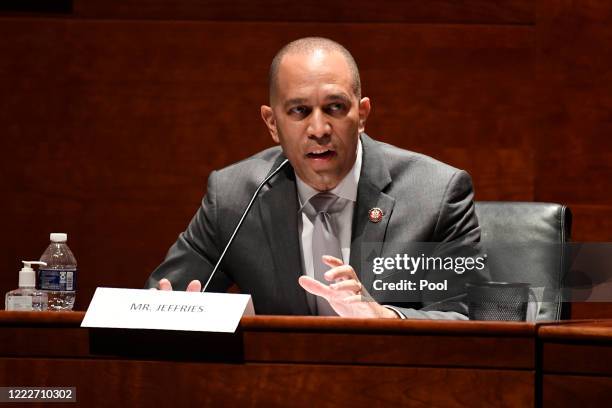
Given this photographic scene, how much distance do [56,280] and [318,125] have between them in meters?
0.73

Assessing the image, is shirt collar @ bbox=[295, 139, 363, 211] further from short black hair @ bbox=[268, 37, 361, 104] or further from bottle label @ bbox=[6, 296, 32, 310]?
bottle label @ bbox=[6, 296, 32, 310]

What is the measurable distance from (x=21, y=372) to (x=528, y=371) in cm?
87

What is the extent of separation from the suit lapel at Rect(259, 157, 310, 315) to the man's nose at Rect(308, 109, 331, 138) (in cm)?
18

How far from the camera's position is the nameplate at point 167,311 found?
1.79m

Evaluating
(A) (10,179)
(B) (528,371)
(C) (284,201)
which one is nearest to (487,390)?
(B) (528,371)

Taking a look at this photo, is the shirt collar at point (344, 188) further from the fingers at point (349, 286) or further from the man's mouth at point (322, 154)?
the fingers at point (349, 286)

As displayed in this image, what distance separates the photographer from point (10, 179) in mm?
3760

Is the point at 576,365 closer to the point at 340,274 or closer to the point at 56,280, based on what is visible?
the point at 340,274

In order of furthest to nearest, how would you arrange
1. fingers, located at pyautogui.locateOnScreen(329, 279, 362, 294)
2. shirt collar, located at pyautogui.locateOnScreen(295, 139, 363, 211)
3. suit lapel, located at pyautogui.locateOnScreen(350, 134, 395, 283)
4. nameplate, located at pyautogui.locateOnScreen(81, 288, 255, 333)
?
1. shirt collar, located at pyautogui.locateOnScreen(295, 139, 363, 211)
2. suit lapel, located at pyautogui.locateOnScreen(350, 134, 395, 283)
3. fingers, located at pyautogui.locateOnScreen(329, 279, 362, 294)
4. nameplate, located at pyautogui.locateOnScreen(81, 288, 255, 333)

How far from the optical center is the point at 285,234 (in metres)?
2.62

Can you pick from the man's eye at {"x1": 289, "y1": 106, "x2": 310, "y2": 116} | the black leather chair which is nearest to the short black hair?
the man's eye at {"x1": 289, "y1": 106, "x2": 310, "y2": 116}

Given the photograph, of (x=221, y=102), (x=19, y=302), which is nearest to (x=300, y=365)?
(x=19, y=302)

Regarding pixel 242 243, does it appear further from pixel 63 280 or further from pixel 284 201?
pixel 63 280

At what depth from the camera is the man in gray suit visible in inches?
101
